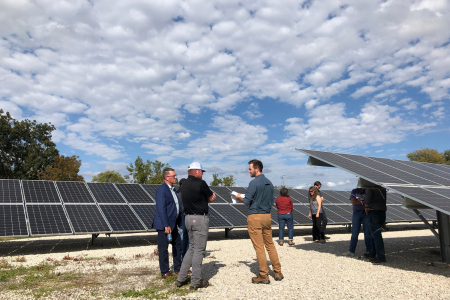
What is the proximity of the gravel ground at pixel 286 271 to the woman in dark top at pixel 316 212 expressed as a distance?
913 millimetres

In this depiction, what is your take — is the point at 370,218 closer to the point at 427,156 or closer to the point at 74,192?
the point at 74,192

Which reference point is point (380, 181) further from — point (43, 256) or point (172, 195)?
point (43, 256)

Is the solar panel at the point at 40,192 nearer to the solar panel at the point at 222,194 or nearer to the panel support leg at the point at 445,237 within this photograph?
the solar panel at the point at 222,194

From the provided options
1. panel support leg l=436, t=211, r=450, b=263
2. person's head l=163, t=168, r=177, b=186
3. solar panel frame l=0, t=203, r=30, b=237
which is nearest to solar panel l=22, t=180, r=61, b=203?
solar panel frame l=0, t=203, r=30, b=237

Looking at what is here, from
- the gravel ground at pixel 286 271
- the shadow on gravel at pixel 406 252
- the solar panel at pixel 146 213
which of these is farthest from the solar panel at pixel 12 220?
the shadow on gravel at pixel 406 252

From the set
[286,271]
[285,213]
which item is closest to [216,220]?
[285,213]

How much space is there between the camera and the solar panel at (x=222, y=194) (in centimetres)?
1498

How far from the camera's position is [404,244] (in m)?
10.8

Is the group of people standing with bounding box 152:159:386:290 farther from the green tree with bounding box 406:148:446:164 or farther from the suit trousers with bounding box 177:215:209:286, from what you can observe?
the green tree with bounding box 406:148:446:164

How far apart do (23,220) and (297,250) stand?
8948mm

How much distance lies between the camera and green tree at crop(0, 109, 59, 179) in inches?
1687

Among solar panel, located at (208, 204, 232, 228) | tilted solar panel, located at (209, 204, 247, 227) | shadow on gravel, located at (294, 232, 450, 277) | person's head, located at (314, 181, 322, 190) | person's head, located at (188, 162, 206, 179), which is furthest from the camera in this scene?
tilted solar panel, located at (209, 204, 247, 227)

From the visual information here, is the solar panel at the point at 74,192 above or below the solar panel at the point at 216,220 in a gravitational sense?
above

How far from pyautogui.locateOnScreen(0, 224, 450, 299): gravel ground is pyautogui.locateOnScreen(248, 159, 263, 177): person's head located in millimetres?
2222
